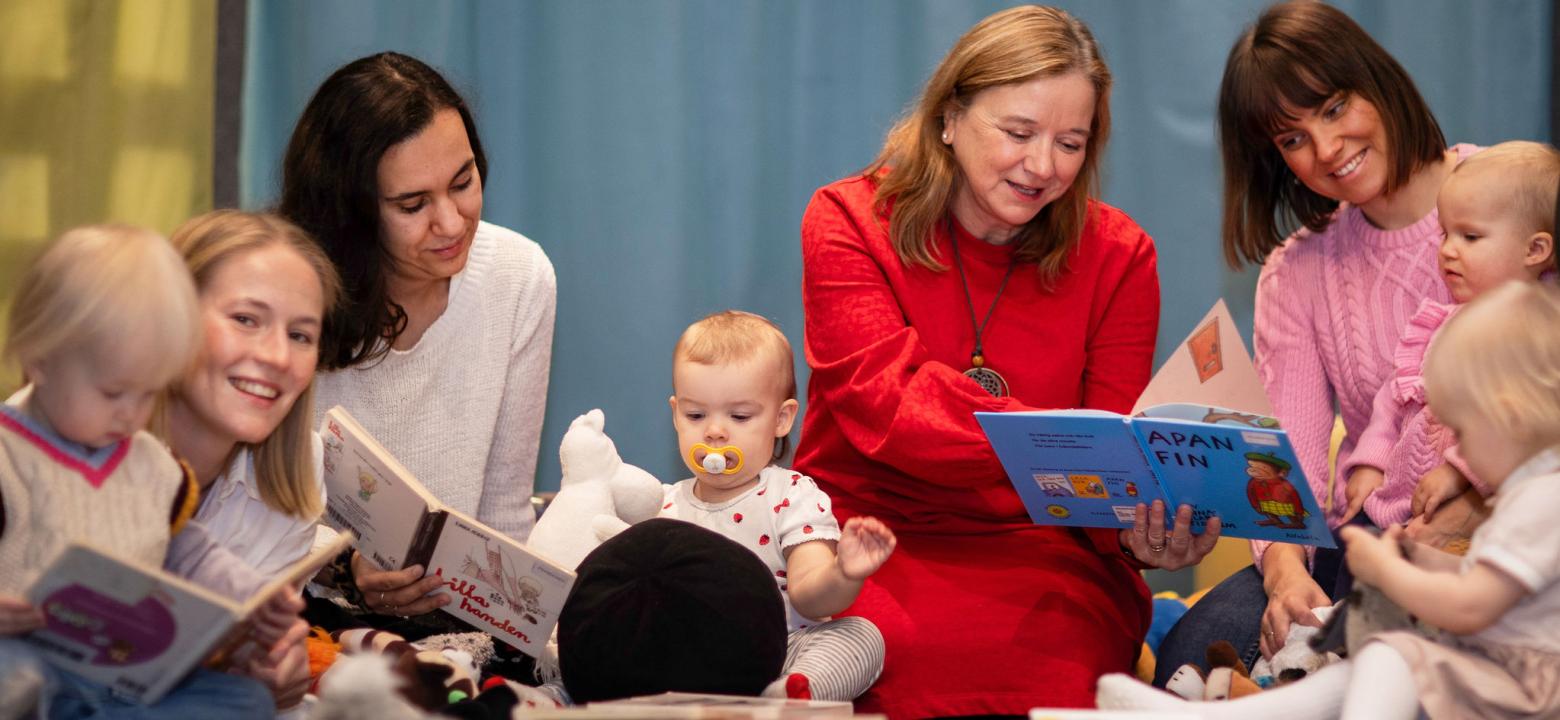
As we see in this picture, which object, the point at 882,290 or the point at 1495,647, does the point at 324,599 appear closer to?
the point at 882,290

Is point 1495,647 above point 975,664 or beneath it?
above

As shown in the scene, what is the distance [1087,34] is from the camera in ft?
8.43

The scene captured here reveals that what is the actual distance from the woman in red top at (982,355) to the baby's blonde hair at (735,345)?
110 millimetres

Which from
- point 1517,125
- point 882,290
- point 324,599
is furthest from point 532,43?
point 1517,125

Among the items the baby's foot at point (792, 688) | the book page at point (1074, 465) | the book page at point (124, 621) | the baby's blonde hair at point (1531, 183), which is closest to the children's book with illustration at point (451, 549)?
the baby's foot at point (792, 688)

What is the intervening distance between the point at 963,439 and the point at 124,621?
1.28m

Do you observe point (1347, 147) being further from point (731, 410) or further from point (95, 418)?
point (95, 418)

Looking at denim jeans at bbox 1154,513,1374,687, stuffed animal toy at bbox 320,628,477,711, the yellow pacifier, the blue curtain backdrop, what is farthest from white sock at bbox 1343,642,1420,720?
the blue curtain backdrop

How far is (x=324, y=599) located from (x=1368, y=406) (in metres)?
1.82

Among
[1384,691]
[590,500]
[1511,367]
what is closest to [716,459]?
[590,500]

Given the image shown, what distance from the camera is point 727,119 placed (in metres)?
3.37

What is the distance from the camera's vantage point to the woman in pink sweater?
8.31ft

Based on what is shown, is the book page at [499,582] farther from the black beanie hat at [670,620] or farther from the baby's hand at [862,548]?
the baby's hand at [862,548]

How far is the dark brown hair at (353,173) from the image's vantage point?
2.50m
